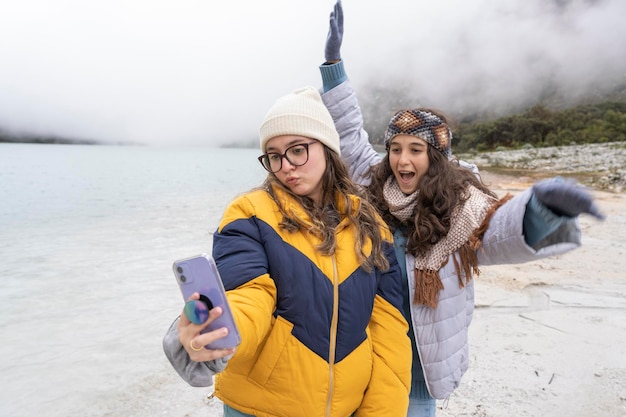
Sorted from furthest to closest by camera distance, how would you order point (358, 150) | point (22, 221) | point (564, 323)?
point (22, 221), point (564, 323), point (358, 150)

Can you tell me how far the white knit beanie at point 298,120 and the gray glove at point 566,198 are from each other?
2.75 feet

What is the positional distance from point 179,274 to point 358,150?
1.56 metres

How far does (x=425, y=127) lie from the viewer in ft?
6.67

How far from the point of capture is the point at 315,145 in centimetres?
172

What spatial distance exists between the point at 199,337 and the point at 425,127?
1.49m

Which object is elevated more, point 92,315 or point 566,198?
point 566,198

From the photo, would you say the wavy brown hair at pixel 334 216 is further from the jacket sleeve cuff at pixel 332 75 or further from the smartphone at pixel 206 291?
the jacket sleeve cuff at pixel 332 75

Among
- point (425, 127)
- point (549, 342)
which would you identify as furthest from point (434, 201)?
point (549, 342)

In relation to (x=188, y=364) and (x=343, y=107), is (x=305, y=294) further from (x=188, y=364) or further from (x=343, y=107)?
(x=343, y=107)

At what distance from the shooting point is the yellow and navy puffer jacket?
54.6 inches

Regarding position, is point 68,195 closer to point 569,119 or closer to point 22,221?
point 22,221

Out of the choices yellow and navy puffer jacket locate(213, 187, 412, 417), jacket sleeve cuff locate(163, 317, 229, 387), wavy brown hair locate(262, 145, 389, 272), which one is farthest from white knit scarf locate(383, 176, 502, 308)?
jacket sleeve cuff locate(163, 317, 229, 387)

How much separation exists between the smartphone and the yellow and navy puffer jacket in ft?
0.86

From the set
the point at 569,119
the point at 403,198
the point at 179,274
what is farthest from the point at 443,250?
the point at 569,119
